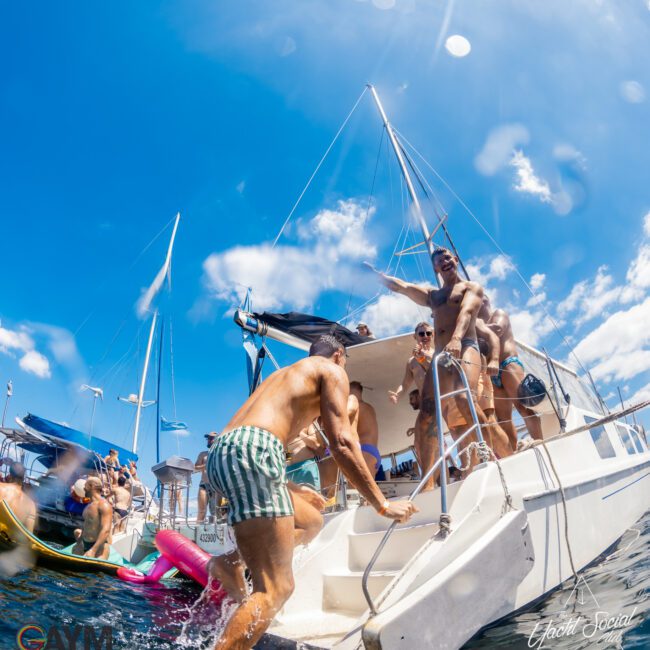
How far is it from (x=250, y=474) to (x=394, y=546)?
1647 millimetres

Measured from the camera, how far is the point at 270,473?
6.68 feet

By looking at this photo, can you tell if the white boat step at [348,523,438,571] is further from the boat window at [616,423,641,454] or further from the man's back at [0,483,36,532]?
the man's back at [0,483,36,532]

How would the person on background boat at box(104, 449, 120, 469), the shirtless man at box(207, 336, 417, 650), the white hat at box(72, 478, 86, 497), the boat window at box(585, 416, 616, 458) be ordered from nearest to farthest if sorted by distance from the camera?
1. the shirtless man at box(207, 336, 417, 650)
2. the boat window at box(585, 416, 616, 458)
3. the white hat at box(72, 478, 86, 497)
4. the person on background boat at box(104, 449, 120, 469)

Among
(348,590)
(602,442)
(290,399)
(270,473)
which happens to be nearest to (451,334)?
(602,442)

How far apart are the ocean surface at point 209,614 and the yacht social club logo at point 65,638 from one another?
1 centimetres

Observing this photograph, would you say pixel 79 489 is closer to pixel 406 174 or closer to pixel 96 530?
pixel 96 530

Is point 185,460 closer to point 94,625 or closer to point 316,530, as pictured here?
point 94,625

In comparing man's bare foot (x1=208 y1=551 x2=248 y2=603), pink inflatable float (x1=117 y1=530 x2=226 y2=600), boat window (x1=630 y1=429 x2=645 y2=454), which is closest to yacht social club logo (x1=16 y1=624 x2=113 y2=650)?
man's bare foot (x1=208 y1=551 x2=248 y2=603)

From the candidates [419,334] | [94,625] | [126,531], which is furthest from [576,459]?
[126,531]

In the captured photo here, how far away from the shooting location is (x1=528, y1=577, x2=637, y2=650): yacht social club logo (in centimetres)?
234

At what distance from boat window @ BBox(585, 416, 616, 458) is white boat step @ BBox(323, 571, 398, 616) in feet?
9.61

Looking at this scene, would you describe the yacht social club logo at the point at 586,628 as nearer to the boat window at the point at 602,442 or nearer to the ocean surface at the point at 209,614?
the ocean surface at the point at 209,614

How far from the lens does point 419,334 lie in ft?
18.3

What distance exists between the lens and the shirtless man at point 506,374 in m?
5.28
